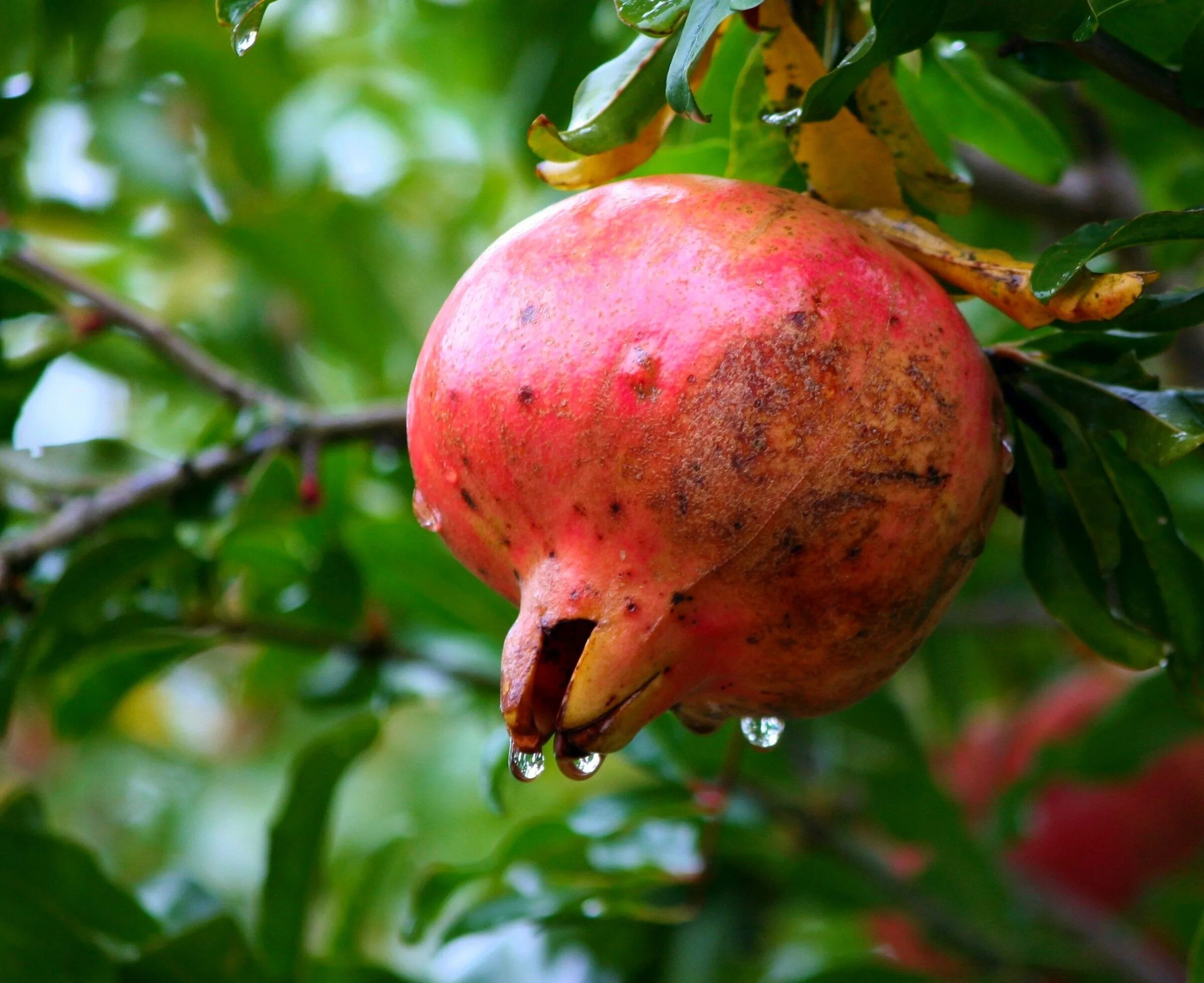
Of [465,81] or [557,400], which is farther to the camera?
[465,81]

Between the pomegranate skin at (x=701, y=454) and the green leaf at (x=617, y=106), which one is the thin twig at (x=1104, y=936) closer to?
the pomegranate skin at (x=701, y=454)

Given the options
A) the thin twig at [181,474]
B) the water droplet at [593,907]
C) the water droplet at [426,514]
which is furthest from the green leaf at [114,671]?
the water droplet at [426,514]

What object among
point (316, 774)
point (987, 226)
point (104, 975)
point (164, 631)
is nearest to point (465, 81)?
point (987, 226)

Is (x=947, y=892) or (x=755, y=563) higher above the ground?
(x=755, y=563)

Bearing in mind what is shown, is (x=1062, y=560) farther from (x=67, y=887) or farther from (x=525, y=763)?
(x=67, y=887)

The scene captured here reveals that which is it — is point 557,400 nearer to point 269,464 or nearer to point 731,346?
point 731,346

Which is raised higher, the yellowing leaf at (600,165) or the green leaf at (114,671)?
the yellowing leaf at (600,165)

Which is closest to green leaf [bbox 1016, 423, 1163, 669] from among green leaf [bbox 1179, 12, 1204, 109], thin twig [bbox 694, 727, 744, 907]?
green leaf [bbox 1179, 12, 1204, 109]
